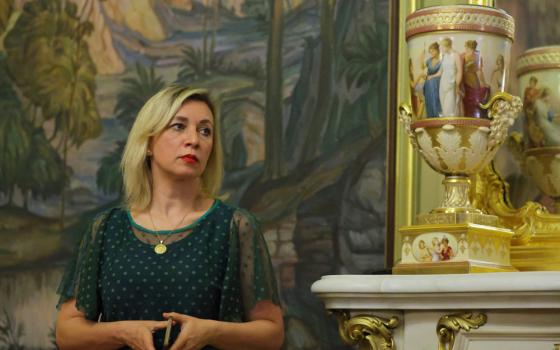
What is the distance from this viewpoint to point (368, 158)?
4.97m

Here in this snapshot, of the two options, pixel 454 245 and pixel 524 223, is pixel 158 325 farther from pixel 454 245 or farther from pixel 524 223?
pixel 524 223

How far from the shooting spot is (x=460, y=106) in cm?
397

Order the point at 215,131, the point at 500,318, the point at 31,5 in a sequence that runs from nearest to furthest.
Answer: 1. the point at 500,318
2. the point at 215,131
3. the point at 31,5

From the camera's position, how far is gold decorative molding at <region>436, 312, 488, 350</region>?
141 inches

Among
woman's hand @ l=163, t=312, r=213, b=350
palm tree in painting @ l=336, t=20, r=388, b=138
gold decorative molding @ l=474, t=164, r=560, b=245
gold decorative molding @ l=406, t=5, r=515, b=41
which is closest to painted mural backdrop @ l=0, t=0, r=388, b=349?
palm tree in painting @ l=336, t=20, r=388, b=138

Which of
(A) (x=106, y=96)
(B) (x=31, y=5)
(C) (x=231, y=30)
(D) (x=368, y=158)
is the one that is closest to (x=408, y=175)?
(D) (x=368, y=158)

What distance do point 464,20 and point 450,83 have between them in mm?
219

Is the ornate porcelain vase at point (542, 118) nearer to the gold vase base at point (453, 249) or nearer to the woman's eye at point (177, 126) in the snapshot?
the gold vase base at point (453, 249)

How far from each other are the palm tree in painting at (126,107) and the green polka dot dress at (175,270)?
66.0 inches

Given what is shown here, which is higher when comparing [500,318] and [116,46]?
[116,46]

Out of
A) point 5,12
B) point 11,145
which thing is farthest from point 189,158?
point 5,12

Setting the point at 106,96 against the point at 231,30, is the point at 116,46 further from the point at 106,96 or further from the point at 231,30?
the point at 231,30

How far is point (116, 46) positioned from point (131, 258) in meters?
2.10

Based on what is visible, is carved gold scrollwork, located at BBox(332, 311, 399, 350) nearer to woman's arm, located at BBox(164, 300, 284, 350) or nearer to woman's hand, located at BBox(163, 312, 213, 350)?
woman's arm, located at BBox(164, 300, 284, 350)
